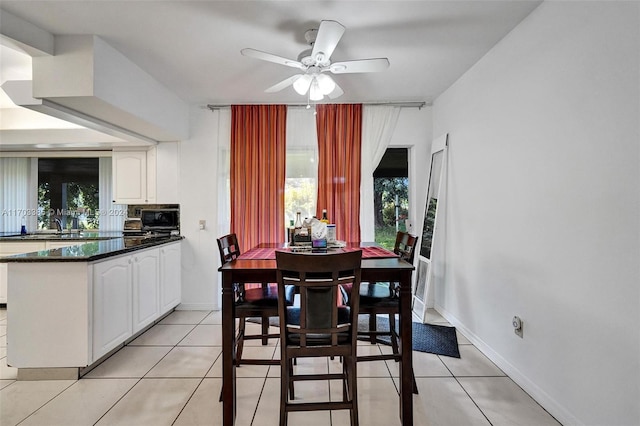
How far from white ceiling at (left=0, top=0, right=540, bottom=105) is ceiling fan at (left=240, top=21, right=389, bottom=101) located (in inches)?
10.1

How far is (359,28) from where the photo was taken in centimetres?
228

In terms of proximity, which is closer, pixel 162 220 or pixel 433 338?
pixel 433 338

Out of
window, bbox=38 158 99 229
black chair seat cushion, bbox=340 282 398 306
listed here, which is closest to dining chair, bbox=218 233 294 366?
black chair seat cushion, bbox=340 282 398 306

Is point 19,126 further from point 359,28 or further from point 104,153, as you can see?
point 359,28

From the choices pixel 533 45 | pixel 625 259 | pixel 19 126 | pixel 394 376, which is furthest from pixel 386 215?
pixel 19 126

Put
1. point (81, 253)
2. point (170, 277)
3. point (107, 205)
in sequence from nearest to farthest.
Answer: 1. point (81, 253)
2. point (170, 277)
3. point (107, 205)

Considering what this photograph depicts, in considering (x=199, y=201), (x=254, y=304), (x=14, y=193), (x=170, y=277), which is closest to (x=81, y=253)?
(x=170, y=277)

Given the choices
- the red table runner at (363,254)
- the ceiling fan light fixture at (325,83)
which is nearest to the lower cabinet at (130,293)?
the red table runner at (363,254)

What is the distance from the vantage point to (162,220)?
13.0 ft

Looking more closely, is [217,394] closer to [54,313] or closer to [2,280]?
[54,313]

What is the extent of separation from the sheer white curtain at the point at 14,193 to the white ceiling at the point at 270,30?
6.92 ft

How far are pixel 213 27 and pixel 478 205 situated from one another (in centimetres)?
257

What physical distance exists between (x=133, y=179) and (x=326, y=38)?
3.15m

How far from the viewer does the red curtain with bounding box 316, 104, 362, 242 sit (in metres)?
3.83
